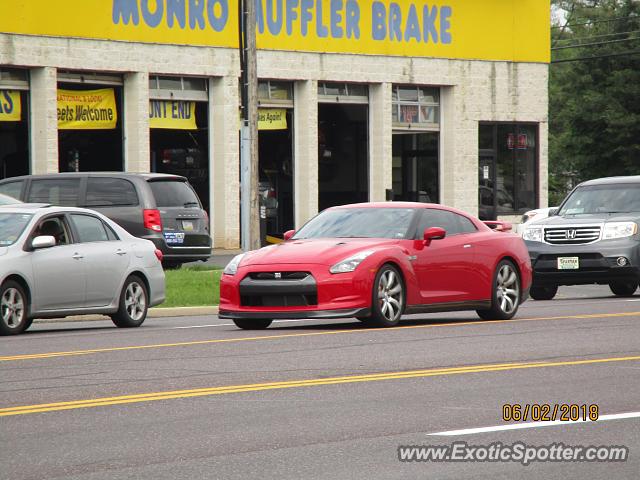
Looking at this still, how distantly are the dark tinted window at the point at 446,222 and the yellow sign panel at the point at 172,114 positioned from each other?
18.8 meters

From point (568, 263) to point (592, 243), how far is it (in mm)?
465

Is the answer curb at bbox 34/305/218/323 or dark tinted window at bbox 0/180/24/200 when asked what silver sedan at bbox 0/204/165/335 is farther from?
dark tinted window at bbox 0/180/24/200

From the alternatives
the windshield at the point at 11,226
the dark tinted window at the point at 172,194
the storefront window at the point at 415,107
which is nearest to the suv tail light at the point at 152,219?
the dark tinted window at the point at 172,194

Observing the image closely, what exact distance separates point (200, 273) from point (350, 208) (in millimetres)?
8579

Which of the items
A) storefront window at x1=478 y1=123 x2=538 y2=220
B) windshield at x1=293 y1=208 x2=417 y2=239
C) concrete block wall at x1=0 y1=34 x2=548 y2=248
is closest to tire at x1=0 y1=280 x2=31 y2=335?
windshield at x1=293 y1=208 x2=417 y2=239

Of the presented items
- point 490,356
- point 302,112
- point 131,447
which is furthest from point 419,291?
point 302,112

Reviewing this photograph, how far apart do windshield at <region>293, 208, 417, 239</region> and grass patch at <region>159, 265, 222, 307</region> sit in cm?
499

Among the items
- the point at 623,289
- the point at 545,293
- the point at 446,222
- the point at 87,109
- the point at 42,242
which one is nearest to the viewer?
the point at 42,242

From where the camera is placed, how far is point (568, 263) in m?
23.1

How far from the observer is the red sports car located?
16016mm

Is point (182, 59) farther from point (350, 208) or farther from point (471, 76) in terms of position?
point (350, 208)

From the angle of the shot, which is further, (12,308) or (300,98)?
(300,98)

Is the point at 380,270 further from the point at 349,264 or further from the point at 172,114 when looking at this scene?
the point at 172,114
